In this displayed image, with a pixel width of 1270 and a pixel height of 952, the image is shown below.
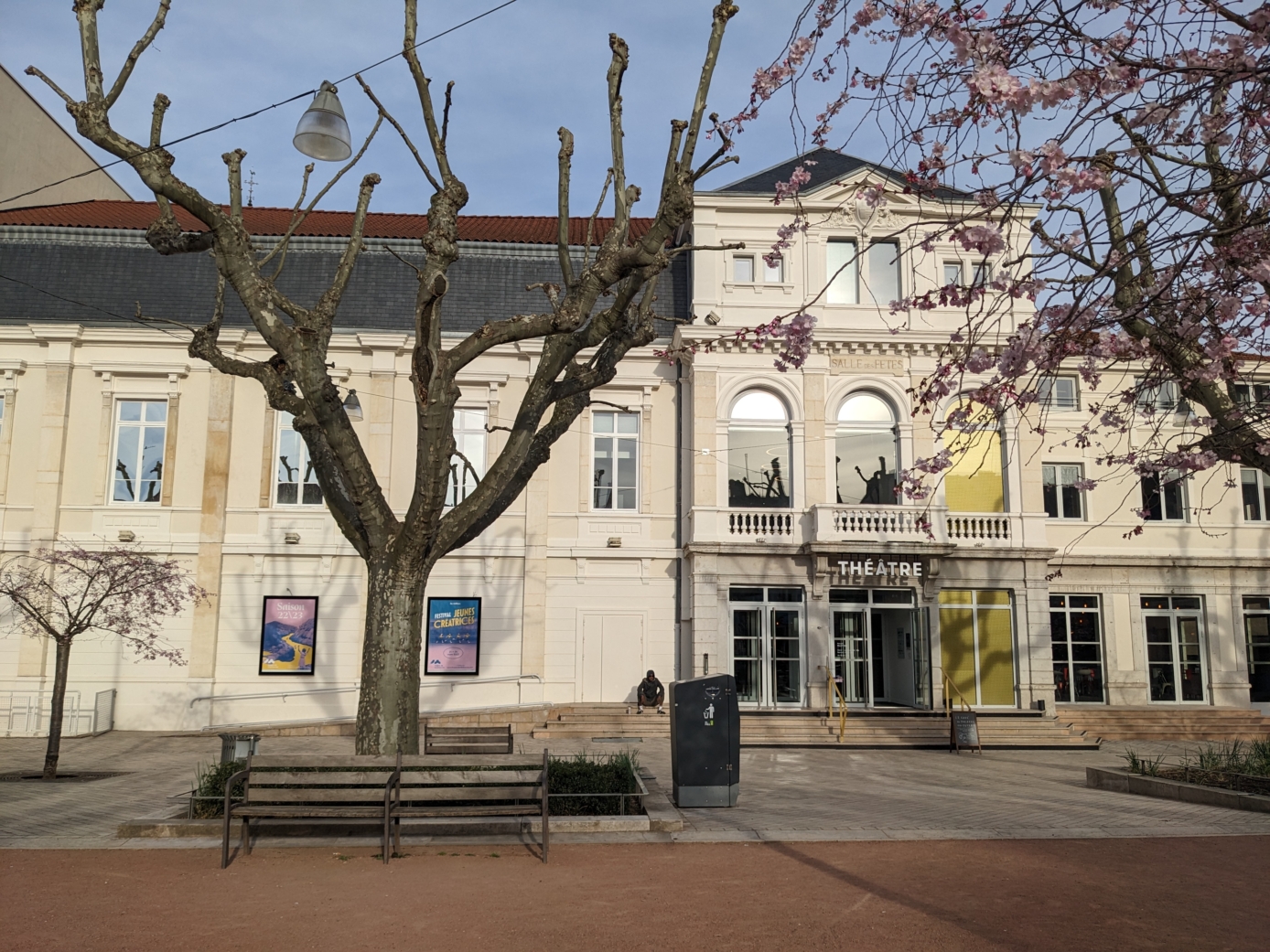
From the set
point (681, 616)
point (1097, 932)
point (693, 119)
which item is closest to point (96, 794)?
point (693, 119)

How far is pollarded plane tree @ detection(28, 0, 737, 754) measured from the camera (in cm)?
956

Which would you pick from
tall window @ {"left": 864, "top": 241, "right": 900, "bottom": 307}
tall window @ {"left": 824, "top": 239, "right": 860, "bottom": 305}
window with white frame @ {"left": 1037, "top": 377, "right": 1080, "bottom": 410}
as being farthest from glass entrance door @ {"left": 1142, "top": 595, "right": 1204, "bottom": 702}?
tall window @ {"left": 824, "top": 239, "right": 860, "bottom": 305}

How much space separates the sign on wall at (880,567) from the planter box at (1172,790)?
8252 mm

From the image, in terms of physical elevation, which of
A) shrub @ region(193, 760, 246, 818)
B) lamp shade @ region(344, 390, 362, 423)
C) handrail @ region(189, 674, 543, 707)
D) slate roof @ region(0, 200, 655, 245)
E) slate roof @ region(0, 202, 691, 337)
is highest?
slate roof @ region(0, 200, 655, 245)

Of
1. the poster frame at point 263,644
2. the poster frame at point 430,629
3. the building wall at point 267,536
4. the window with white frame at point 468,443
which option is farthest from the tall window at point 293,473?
the poster frame at point 430,629

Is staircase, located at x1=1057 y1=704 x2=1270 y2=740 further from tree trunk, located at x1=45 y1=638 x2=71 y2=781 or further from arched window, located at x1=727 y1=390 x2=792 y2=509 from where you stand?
tree trunk, located at x1=45 y1=638 x2=71 y2=781

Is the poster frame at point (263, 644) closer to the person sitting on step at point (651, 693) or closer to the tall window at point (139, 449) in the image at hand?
the tall window at point (139, 449)

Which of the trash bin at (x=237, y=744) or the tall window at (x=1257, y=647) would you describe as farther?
the tall window at (x=1257, y=647)

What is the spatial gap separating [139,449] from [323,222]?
25.3 feet

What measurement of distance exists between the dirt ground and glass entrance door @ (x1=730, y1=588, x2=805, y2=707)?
44.0 ft

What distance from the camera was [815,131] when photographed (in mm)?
7074

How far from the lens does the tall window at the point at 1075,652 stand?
2519cm

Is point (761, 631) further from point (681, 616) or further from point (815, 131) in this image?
point (815, 131)

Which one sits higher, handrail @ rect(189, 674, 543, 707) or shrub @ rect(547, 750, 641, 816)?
handrail @ rect(189, 674, 543, 707)
